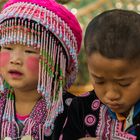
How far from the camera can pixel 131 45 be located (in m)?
1.12

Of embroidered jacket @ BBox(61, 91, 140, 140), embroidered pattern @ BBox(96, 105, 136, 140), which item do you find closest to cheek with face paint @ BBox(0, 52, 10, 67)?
embroidered jacket @ BBox(61, 91, 140, 140)

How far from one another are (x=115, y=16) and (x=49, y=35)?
1.28 feet

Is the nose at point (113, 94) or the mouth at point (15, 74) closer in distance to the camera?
the nose at point (113, 94)

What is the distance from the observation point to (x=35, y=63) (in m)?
1.49

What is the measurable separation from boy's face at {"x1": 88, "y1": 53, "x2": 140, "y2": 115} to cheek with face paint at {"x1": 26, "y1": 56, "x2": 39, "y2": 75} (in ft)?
1.13

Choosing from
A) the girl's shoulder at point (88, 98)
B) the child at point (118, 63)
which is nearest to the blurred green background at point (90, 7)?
the girl's shoulder at point (88, 98)

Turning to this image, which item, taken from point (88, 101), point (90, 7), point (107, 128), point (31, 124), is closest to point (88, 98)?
point (88, 101)

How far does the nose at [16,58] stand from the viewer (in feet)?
4.80

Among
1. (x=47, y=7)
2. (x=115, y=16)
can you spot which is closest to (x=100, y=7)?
(x=47, y=7)

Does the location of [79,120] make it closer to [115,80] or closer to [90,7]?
[115,80]

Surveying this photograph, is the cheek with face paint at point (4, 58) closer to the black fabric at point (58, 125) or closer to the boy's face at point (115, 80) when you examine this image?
the black fabric at point (58, 125)

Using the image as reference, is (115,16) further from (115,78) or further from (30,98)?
(30,98)

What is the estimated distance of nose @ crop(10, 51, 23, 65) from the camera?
1462 mm

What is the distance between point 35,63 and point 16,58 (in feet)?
0.23
